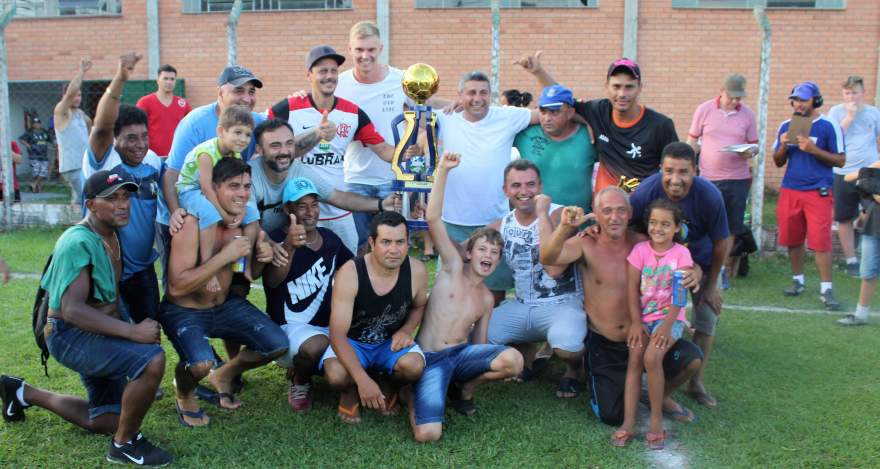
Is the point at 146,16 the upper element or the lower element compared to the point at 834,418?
upper

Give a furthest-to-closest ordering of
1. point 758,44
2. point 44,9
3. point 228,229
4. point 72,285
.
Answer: point 44,9 < point 758,44 < point 228,229 < point 72,285

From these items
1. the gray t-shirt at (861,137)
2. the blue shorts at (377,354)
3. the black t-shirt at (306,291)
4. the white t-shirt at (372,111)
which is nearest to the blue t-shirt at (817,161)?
the gray t-shirt at (861,137)

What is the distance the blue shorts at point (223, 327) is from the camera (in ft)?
15.0

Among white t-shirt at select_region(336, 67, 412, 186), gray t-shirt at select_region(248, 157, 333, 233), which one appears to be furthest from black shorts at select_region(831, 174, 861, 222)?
gray t-shirt at select_region(248, 157, 333, 233)

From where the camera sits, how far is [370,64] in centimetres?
568

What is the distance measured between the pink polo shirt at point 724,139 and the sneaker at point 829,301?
1.49 metres

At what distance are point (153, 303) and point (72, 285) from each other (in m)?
0.96

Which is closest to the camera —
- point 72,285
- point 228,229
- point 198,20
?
point 72,285

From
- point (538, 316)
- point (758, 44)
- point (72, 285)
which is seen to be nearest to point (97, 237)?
point (72, 285)

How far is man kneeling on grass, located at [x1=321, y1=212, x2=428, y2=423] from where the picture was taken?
459 cm

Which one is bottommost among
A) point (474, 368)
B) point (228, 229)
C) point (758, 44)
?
point (474, 368)

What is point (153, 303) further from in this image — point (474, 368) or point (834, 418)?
point (834, 418)

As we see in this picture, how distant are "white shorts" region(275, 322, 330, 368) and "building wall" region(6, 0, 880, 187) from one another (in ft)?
32.8

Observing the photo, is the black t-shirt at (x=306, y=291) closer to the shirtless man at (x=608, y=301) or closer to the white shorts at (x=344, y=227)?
the white shorts at (x=344, y=227)
